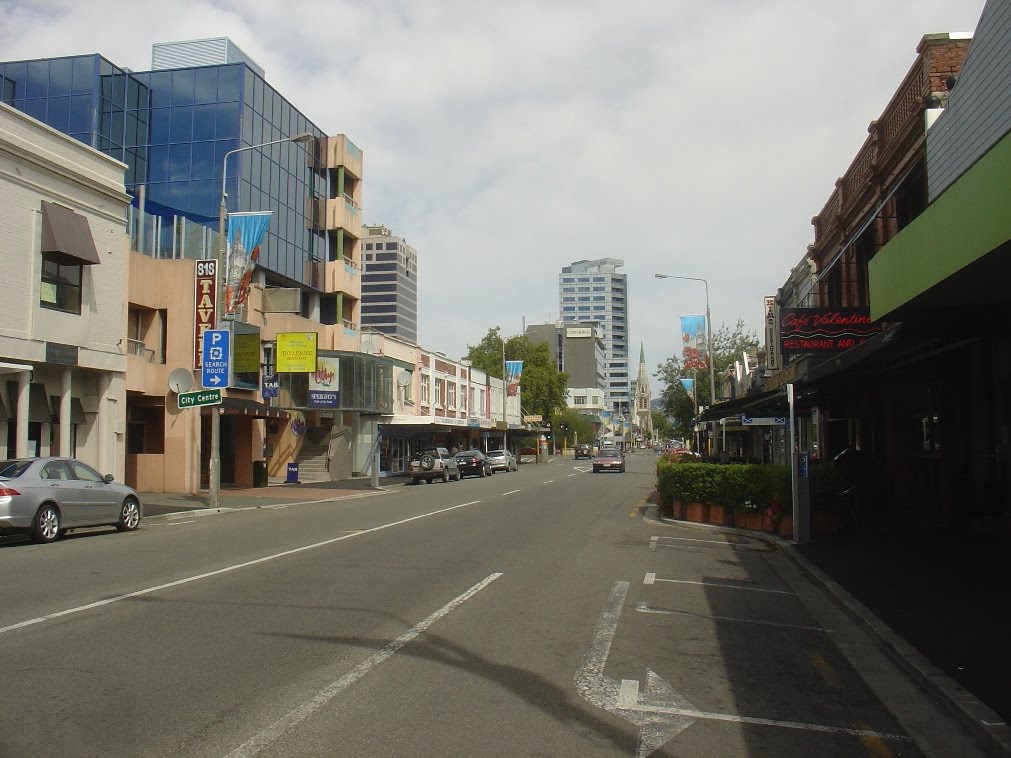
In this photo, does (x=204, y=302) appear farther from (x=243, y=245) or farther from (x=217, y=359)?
(x=217, y=359)

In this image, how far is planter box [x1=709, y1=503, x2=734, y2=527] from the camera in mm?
18250

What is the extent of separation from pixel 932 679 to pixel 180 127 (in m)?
42.2

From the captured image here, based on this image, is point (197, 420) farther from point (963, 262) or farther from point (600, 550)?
point (963, 262)

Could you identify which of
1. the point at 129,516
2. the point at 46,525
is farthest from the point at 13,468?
the point at 129,516

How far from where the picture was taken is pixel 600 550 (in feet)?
46.8

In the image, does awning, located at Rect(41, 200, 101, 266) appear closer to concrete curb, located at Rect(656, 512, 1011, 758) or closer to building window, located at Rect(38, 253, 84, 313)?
building window, located at Rect(38, 253, 84, 313)

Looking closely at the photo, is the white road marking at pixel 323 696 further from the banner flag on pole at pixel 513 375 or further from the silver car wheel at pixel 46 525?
the banner flag on pole at pixel 513 375

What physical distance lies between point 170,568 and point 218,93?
3412 centimetres

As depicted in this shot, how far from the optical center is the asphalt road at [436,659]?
5184 millimetres

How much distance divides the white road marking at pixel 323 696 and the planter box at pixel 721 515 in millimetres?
10895

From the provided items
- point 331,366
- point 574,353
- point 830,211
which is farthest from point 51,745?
point 574,353

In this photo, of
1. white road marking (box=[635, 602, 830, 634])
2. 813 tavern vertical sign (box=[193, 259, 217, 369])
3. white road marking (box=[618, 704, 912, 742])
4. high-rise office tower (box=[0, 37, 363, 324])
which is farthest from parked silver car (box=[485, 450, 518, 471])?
white road marking (box=[618, 704, 912, 742])

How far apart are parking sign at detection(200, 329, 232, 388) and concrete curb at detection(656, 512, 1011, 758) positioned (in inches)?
706

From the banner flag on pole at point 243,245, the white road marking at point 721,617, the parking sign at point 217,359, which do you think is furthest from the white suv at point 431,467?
the white road marking at point 721,617
